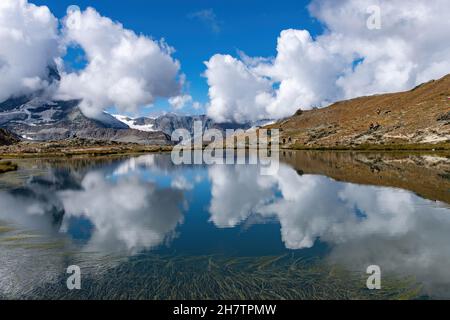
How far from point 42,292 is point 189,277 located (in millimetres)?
8461

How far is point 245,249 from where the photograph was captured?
2988 centimetres

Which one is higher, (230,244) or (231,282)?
(230,244)

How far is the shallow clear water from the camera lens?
74.1 ft

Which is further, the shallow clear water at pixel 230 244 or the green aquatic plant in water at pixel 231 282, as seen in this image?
the shallow clear water at pixel 230 244

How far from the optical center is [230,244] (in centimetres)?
3138

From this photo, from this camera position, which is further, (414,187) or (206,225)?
(414,187)

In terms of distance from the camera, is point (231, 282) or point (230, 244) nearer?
point (231, 282)

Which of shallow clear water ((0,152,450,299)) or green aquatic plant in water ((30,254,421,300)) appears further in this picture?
shallow clear water ((0,152,450,299))

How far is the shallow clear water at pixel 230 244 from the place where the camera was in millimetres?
22578
